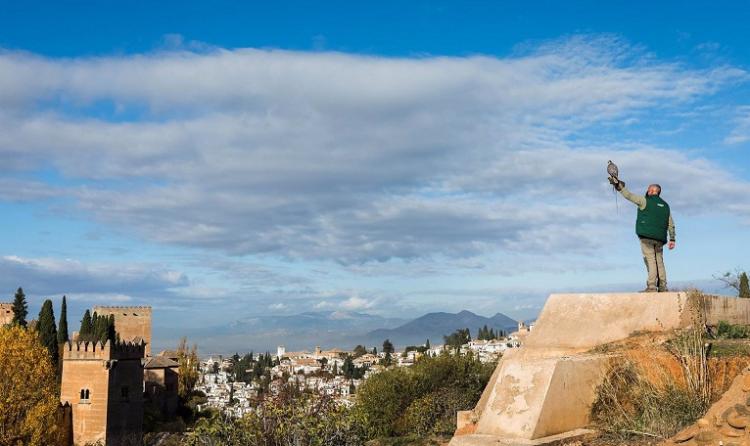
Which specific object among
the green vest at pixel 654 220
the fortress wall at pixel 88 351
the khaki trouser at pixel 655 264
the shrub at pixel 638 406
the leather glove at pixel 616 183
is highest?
the leather glove at pixel 616 183

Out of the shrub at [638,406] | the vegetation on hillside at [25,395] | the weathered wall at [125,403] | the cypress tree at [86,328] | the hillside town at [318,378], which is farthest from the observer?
the cypress tree at [86,328]

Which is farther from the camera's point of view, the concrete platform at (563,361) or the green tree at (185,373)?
the green tree at (185,373)

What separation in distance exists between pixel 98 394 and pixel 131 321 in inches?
1367

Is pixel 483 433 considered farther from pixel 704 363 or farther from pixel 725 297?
pixel 725 297

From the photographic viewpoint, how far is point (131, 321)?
7831 cm

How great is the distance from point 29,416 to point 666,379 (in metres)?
37.4

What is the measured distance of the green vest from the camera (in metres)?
10.5

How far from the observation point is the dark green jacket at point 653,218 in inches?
412

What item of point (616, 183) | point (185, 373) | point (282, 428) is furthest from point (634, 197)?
point (185, 373)

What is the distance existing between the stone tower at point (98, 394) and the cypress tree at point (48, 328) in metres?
7.43

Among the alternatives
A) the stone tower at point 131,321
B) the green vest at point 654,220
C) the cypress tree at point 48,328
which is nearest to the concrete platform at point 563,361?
the green vest at point 654,220

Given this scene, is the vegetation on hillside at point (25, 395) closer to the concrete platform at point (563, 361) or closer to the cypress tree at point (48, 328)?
the cypress tree at point (48, 328)

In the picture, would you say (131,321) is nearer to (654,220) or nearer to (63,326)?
(63,326)

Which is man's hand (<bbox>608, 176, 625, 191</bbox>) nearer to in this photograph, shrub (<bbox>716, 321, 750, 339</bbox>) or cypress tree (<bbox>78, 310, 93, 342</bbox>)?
shrub (<bbox>716, 321, 750, 339</bbox>)
